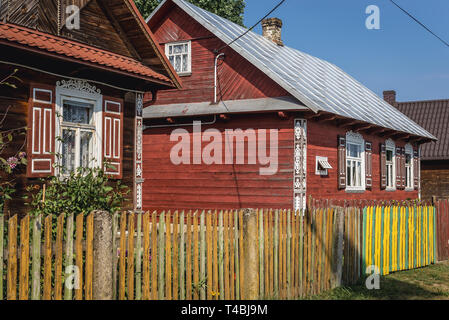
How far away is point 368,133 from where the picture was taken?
19.8 meters

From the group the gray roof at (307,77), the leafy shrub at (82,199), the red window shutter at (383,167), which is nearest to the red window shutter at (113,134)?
the leafy shrub at (82,199)

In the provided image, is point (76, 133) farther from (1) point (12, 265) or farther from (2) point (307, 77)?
(2) point (307, 77)

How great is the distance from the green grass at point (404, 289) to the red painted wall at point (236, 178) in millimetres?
5758

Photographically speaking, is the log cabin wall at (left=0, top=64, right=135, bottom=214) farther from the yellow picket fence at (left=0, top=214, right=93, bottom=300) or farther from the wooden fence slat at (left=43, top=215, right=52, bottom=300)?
the wooden fence slat at (left=43, top=215, right=52, bottom=300)

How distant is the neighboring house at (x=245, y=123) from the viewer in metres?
15.5

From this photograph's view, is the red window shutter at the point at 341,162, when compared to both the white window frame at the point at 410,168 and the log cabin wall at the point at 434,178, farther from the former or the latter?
the log cabin wall at the point at 434,178

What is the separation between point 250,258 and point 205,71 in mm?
11381

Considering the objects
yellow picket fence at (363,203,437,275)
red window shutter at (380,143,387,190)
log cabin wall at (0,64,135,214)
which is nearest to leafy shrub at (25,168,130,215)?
log cabin wall at (0,64,135,214)

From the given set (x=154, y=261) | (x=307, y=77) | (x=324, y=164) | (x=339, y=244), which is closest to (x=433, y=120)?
(x=307, y=77)

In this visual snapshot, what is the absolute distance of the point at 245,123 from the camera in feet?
53.0

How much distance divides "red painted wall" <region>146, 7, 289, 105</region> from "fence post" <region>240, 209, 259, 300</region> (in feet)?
30.5
